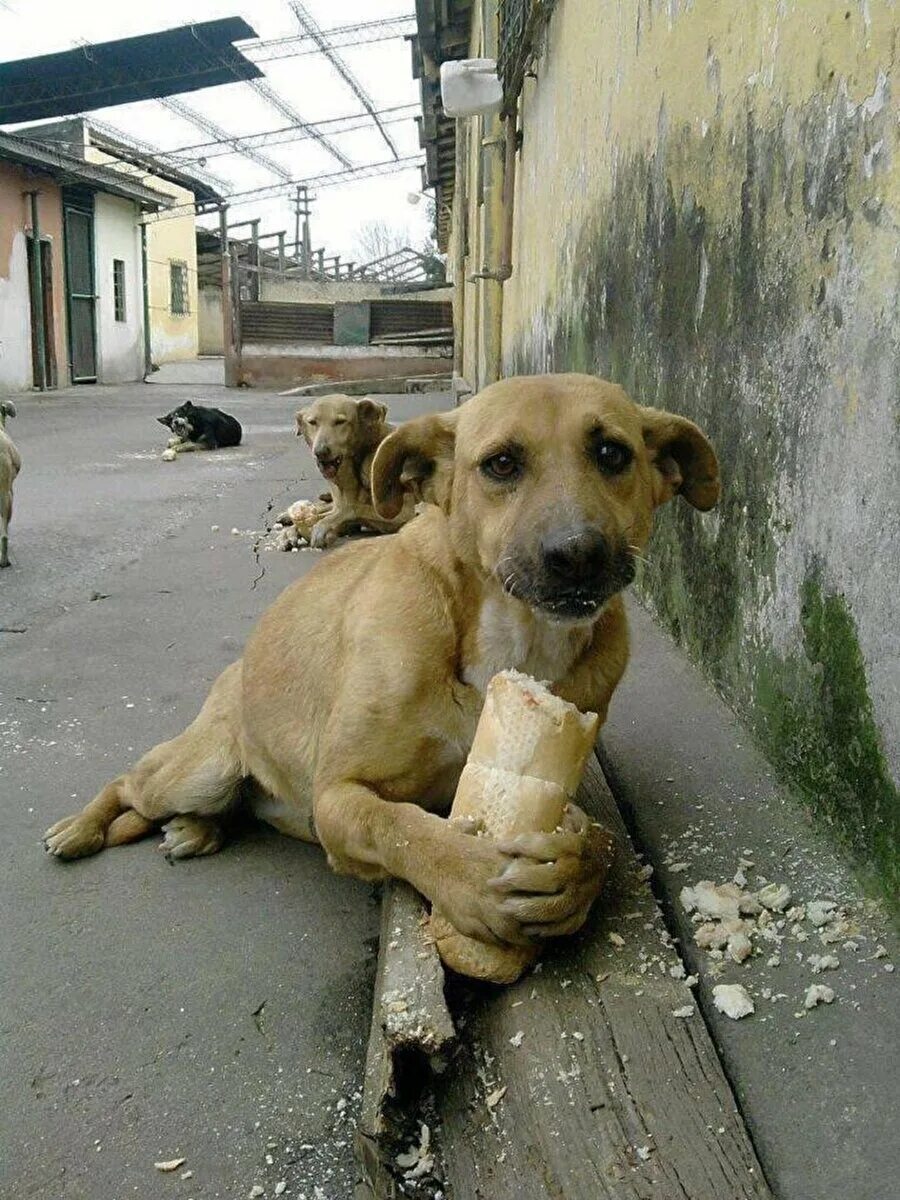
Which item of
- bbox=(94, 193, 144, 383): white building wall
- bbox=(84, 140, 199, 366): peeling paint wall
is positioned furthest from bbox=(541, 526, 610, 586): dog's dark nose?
bbox=(84, 140, 199, 366): peeling paint wall

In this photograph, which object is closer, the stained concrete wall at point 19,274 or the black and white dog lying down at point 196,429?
the black and white dog lying down at point 196,429

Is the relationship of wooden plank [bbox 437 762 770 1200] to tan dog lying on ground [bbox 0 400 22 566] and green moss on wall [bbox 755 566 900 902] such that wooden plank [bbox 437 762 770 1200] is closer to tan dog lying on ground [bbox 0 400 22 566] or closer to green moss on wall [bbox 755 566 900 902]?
green moss on wall [bbox 755 566 900 902]

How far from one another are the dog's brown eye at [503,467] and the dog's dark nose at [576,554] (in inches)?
10.8

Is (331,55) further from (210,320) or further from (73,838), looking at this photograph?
(73,838)

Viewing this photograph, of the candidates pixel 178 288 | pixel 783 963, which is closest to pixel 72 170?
pixel 178 288

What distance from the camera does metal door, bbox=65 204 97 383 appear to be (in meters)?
24.6

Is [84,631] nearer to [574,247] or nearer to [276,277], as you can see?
[574,247]

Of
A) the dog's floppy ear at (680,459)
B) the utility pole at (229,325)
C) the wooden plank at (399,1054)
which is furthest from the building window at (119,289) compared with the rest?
the wooden plank at (399,1054)

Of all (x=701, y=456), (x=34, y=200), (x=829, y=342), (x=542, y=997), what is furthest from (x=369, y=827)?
(x=34, y=200)

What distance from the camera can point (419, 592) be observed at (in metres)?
2.35

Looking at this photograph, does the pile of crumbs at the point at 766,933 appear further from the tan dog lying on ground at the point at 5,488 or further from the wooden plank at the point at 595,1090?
the tan dog lying on ground at the point at 5,488

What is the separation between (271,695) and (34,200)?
23.4m

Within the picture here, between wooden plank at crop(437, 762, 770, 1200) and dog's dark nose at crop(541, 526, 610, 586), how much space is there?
67 centimetres

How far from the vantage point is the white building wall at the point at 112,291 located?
2634 centimetres
